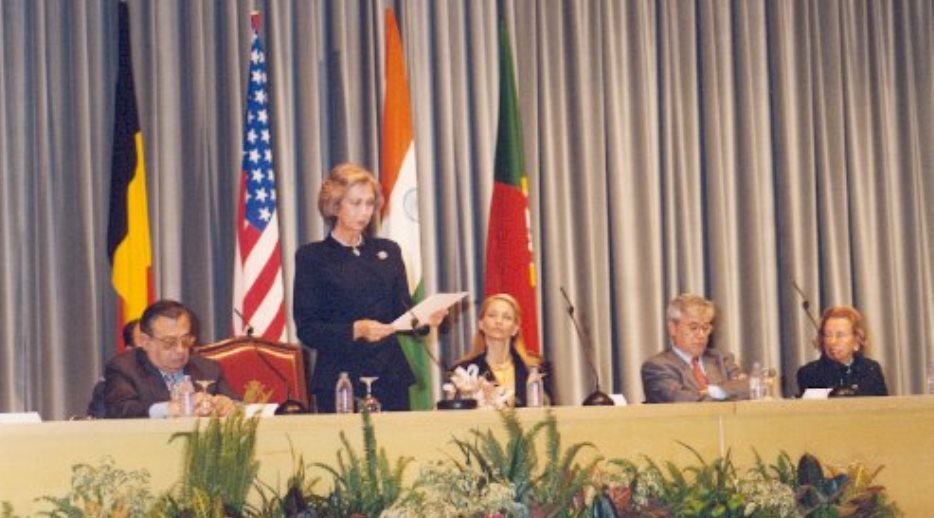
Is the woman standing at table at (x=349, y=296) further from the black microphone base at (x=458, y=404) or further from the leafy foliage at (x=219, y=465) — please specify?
the leafy foliage at (x=219, y=465)

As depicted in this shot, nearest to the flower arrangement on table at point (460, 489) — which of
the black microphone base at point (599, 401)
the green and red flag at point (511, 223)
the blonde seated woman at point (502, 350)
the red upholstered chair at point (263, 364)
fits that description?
the black microphone base at point (599, 401)

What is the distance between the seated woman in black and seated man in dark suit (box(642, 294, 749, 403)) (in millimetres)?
619

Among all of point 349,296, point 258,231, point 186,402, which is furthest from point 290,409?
point 258,231

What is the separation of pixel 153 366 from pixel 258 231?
2.22 meters

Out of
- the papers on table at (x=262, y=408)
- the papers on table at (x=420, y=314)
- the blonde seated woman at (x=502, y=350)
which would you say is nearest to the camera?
the papers on table at (x=262, y=408)

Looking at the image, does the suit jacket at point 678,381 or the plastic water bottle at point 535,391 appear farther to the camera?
the suit jacket at point 678,381

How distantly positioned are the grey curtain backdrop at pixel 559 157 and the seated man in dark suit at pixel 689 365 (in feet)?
6.96

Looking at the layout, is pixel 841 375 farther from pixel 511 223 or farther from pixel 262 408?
pixel 262 408

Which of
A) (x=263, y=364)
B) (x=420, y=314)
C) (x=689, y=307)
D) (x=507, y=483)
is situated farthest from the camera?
(x=689, y=307)

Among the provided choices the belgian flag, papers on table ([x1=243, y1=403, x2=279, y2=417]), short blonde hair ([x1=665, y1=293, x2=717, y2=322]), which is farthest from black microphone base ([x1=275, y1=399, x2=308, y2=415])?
the belgian flag

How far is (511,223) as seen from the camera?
26.7 ft

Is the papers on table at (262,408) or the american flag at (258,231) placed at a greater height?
the american flag at (258,231)

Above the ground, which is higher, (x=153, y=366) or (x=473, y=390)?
(x=153, y=366)

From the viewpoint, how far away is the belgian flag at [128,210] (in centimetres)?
745
